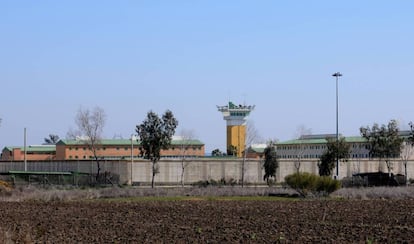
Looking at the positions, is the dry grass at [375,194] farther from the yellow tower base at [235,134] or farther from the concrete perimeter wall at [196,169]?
the yellow tower base at [235,134]

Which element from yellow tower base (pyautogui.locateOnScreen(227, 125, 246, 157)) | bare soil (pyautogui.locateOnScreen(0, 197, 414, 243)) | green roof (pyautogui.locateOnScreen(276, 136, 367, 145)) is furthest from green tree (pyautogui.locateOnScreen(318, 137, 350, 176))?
yellow tower base (pyautogui.locateOnScreen(227, 125, 246, 157))

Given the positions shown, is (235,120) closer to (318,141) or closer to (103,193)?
(318,141)

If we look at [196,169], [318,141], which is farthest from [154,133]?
[318,141]

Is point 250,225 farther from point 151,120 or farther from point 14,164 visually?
point 14,164

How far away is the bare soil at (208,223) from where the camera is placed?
22281 mm

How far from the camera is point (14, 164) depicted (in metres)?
93.1

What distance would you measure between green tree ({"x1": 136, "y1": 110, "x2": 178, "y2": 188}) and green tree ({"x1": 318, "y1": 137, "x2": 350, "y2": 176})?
48.2 ft

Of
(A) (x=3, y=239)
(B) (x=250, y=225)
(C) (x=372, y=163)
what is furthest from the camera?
(C) (x=372, y=163)

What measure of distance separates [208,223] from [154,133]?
3864 centimetres

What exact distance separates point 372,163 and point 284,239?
66086 mm

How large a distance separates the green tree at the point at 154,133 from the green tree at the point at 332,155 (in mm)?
→ 14699

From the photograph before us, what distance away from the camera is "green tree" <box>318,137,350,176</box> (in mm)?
69312

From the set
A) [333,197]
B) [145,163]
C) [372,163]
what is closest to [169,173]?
[145,163]

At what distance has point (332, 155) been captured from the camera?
69938 mm
